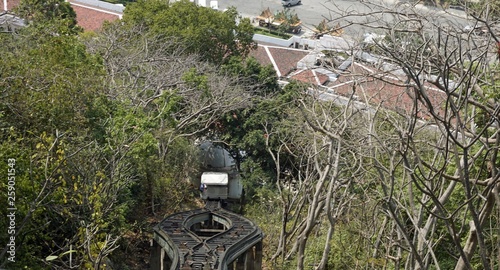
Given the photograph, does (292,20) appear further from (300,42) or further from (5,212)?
(5,212)

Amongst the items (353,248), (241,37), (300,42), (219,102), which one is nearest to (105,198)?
(353,248)

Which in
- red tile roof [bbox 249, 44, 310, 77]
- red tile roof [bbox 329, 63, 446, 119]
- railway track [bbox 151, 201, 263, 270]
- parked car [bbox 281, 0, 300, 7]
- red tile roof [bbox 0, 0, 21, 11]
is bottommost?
railway track [bbox 151, 201, 263, 270]

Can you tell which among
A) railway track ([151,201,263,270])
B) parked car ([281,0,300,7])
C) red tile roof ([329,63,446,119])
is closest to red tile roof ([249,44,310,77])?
red tile roof ([329,63,446,119])

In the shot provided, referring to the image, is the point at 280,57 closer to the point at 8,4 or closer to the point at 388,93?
the point at 8,4

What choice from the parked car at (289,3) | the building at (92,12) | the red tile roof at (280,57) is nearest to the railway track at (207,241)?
the red tile roof at (280,57)

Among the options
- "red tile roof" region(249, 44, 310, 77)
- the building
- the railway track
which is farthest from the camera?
the building

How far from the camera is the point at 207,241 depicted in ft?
40.1

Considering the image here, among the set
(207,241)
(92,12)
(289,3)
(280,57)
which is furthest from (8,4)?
(289,3)

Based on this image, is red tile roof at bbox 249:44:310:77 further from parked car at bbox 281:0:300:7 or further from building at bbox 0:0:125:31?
parked car at bbox 281:0:300:7

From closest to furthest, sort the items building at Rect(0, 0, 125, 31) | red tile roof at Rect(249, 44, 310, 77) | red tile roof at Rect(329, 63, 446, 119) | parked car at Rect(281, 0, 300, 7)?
red tile roof at Rect(329, 63, 446, 119)
red tile roof at Rect(249, 44, 310, 77)
building at Rect(0, 0, 125, 31)
parked car at Rect(281, 0, 300, 7)

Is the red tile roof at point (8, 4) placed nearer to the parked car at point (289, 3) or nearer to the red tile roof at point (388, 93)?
the red tile roof at point (388, 93)

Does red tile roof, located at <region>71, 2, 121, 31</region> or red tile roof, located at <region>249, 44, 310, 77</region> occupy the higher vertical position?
red tile roof, located at <region>71, 2, 121, 31</region>

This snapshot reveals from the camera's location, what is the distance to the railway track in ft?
37.9

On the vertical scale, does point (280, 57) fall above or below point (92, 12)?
below
